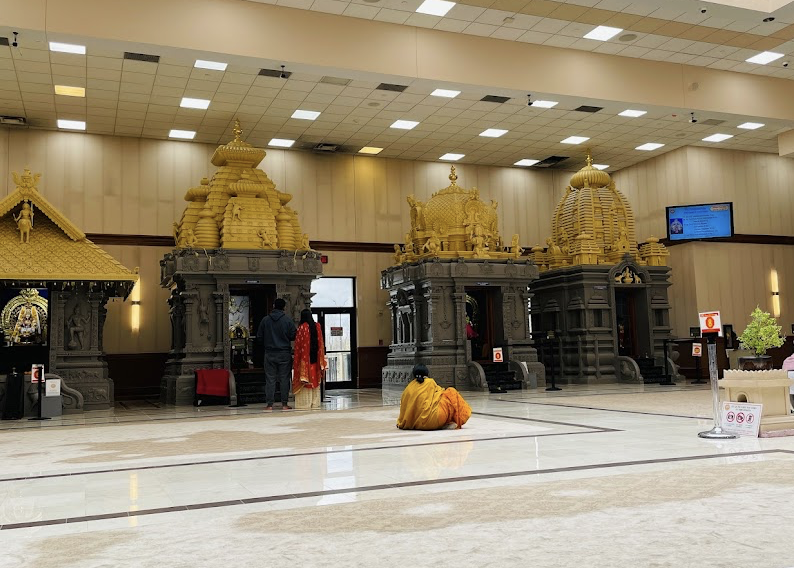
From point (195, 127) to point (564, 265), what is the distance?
9385mm

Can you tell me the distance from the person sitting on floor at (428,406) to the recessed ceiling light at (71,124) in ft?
37.2

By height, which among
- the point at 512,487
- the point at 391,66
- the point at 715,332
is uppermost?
the point at 391,66

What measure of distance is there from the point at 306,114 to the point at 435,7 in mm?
5074

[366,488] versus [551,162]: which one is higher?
[551,162]

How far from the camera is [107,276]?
12.4 m

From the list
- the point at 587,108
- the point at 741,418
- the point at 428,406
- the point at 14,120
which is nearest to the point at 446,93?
the point at 587,108

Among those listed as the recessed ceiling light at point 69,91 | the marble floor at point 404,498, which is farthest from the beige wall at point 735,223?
the recessed ceiling light at point 69,91

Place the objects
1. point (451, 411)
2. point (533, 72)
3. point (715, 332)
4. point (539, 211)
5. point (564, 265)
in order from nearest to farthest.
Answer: point (715, 332)
point (451, 411)
point (533, 72)
point (564, 265)
point (539, 211)

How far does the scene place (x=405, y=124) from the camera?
666 inches

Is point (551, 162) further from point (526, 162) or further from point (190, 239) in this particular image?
point (190, 239)

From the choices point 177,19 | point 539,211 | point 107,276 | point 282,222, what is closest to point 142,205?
point 282,222

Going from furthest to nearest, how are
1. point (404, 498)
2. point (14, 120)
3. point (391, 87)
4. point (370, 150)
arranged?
point (370, 150) → point (14, 120) → point (391, 87) → point (404, 498)

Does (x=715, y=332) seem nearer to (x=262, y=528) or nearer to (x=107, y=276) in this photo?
(x=262, y=528)

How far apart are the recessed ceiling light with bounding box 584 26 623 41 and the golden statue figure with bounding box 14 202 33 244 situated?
9871 millimetres
